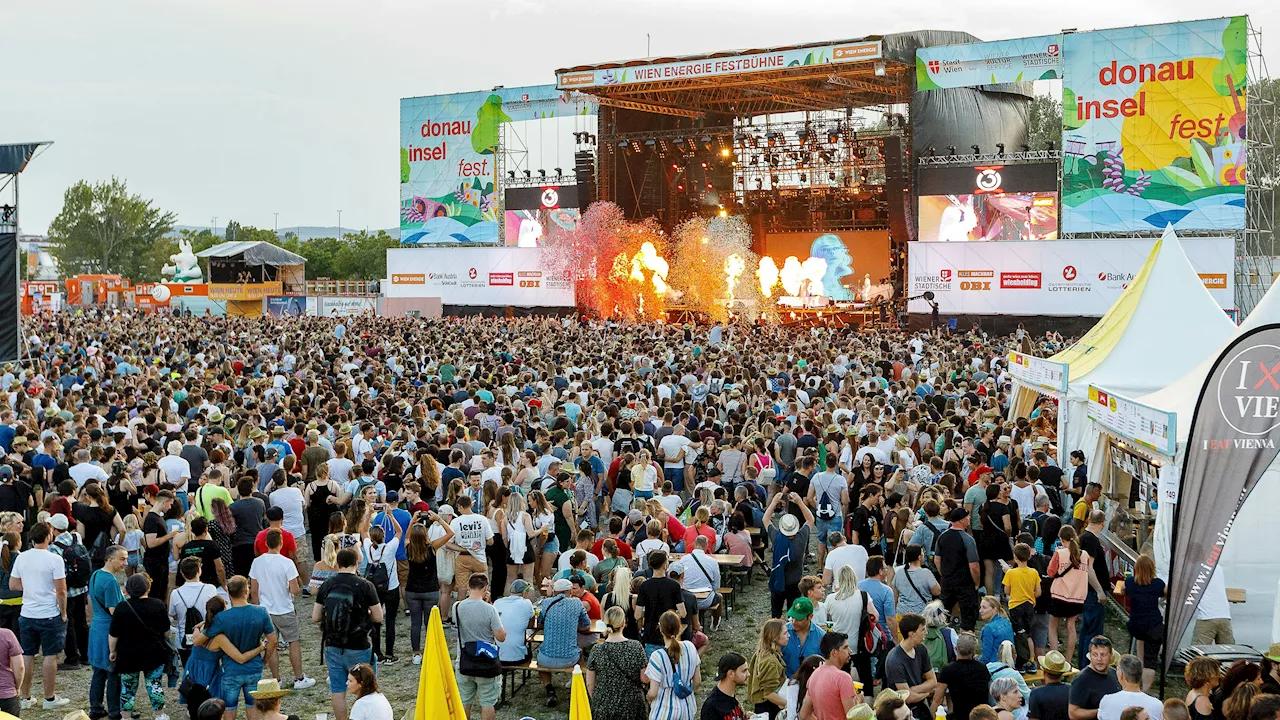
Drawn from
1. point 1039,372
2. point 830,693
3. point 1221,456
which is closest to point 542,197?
point 1039,372

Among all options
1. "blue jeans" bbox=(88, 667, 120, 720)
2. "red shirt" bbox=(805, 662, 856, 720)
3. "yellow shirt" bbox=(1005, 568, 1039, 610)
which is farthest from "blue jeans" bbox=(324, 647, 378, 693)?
"yellow shirt" bbox=(1005, 568, 1039, 610)

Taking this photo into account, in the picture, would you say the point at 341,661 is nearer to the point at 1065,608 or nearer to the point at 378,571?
the point at 378,571

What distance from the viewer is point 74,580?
816 centimetres

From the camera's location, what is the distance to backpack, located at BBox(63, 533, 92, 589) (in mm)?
8070

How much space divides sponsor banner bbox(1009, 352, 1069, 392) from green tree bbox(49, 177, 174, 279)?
75988 millimetres

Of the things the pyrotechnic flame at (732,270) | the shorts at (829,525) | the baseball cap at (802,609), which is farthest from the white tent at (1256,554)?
the pyrotechnic flame at (732,270)

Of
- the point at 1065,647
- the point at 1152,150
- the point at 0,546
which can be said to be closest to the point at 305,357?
the point at 0,546

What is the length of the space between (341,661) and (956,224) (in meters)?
26.3

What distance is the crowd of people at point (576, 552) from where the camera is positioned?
6.38 m

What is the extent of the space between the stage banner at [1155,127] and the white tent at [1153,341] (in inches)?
653

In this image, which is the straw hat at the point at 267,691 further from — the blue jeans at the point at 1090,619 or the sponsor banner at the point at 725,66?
the sponsor banner at the point at 725,66

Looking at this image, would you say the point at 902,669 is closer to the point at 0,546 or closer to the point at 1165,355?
the point at 0,546

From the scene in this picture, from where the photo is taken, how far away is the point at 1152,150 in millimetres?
28328

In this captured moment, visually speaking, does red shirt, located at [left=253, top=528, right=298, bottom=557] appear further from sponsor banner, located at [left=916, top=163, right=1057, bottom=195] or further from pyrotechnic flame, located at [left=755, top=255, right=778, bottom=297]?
pyrotechnic flame, located at [left=755, top=255, right=778, bottom=297]
